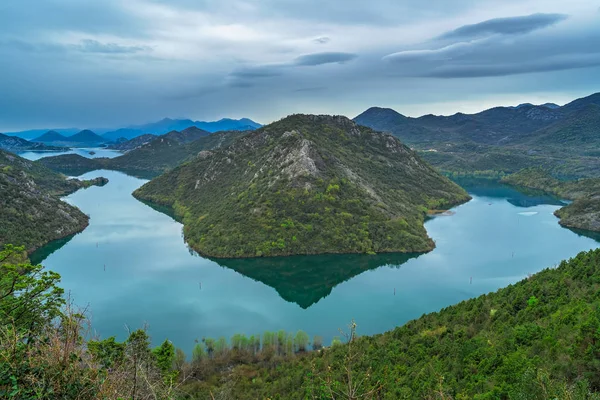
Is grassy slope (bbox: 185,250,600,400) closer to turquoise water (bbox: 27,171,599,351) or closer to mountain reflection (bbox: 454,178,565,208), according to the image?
turquoise water (bbox: 27,171,599,351)

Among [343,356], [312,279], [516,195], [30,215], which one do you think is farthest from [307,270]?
[516,195]

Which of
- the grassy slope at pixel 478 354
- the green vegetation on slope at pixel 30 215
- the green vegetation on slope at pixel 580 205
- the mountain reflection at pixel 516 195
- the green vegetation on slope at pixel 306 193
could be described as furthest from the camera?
the mountain reflection at pixel 516 195

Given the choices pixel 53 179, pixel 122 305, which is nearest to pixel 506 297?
pixel 122 305

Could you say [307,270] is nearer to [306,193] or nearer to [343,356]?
[306,193]

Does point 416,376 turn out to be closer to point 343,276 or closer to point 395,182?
point 343,276

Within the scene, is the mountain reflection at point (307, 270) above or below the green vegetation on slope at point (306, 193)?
below

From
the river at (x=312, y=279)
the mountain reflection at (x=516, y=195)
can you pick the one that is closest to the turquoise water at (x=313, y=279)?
the river at (x=312, y=279)

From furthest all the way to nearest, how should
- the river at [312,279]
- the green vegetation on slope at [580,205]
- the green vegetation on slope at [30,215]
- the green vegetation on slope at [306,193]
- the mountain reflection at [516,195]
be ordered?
the mountain reflection at [516,195] → the green vegetation on slope at [580,205] → the green vegetation on slope at [306,193] → the green vegetation on slope at [30,215] → the river at [312,279]

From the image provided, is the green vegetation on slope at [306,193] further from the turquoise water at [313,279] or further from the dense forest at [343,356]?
the dense forest at [343,356]
